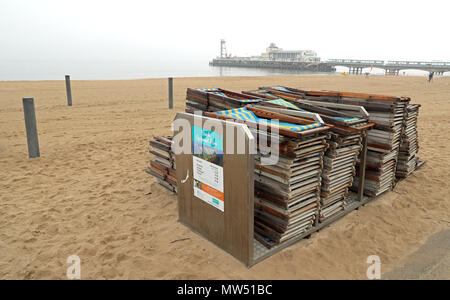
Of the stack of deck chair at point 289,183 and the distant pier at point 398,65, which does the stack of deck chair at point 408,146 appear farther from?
the distant pier at point 398,65

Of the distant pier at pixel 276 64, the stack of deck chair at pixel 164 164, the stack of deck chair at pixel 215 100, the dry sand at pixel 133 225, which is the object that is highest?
the distant pier at pixel 276 64

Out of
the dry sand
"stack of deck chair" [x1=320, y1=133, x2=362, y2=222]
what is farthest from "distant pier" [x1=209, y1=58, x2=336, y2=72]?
"stack of deck chair" [x1=320, y1=133, x2=362, y2=222]

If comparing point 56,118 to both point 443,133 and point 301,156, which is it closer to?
point 301,156

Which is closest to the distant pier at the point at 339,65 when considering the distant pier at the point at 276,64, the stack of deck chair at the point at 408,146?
the distant pier at the point at 276,64

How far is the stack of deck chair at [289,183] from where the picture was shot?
3901 millimetres

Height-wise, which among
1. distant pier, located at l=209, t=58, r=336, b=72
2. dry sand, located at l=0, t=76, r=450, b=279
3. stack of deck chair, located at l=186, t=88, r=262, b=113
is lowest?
dry sand, located at l=0, t=76, r=450, b=279

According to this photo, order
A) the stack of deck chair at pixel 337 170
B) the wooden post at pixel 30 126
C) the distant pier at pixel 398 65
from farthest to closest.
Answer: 1. the distant pier at pixel 398 65
2. the wooden post at pixel 30 126
3. the stack of deck chair at pixel 337 170

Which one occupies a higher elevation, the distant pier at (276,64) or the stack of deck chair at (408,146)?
the distant pier at (276,64)

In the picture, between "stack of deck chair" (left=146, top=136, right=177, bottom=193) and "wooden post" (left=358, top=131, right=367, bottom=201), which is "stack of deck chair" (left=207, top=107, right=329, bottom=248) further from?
"stack of deck chair" (left=146, top=136, right=177, bottom=193)

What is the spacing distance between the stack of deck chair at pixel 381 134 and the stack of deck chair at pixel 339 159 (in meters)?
0.44

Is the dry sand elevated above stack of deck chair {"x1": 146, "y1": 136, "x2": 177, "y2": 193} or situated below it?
below

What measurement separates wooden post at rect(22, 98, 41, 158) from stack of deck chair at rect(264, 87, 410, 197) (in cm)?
700

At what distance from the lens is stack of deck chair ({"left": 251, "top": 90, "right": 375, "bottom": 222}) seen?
4.63 metres
